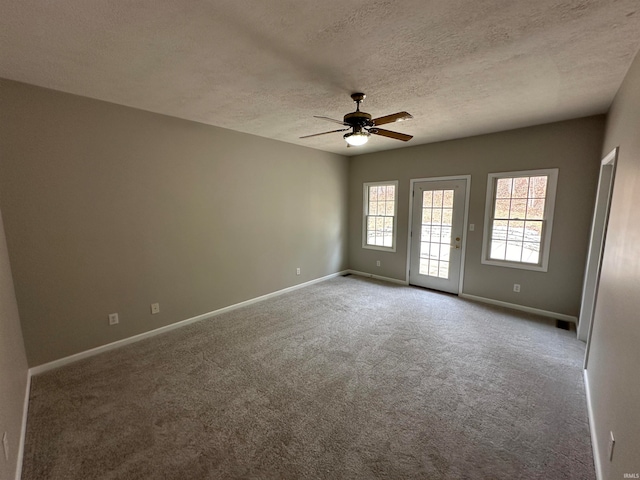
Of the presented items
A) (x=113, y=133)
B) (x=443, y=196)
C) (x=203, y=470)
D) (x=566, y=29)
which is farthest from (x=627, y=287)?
(x=113, y=133)

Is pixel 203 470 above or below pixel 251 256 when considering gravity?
below

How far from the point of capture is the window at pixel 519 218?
375cm

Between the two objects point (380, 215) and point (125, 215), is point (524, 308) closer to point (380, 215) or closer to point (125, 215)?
point (380, 215)

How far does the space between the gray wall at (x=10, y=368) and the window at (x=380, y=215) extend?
16.8 feet

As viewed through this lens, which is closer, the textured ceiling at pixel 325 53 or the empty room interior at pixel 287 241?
the textured ceiling at pixel 325 53

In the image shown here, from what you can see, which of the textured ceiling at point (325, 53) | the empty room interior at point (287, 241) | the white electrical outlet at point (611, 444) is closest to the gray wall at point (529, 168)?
the empty room interior at point (287, 241)

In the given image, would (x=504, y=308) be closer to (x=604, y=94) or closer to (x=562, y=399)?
(x=562, y=399)

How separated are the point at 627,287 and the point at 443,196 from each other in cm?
337

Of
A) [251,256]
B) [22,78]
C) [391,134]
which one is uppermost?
[22,78]

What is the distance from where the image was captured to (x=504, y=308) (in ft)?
13.5

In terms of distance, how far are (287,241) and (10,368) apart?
347 centimetres

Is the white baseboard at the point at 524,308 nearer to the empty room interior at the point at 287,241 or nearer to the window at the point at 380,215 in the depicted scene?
the empty room interior at the point at 287,241

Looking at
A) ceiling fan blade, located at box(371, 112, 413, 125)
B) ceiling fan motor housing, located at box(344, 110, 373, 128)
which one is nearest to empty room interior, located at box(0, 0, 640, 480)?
ceiling fan motor housing, located at box(344, 110, 373, 128)

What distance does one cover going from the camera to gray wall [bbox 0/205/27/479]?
1.49 metres
